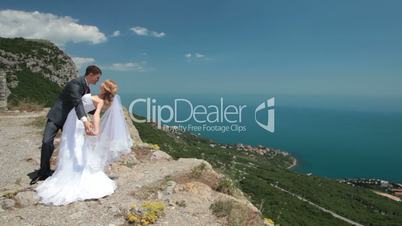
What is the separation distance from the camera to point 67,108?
7922mm

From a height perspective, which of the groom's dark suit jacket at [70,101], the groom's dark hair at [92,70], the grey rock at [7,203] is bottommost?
→ the grey rock at [7,203]

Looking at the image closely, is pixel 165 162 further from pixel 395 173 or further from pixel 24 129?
pixel 395 173

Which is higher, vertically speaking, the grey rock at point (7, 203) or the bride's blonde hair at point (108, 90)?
the bride's blonde hair at point (108, 90)

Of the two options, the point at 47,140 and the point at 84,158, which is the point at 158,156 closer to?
the point at 84,158

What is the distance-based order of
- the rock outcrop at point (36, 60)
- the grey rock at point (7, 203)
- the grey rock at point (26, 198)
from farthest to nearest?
the rock outcrop at point (36, 60) → the grey rock at point (26, 198) → the grey rock at point (7, 203)

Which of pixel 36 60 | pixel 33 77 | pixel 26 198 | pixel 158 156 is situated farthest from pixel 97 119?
pixel 36 60

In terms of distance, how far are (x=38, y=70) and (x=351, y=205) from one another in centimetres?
9460

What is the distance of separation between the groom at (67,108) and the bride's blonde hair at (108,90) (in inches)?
9.4

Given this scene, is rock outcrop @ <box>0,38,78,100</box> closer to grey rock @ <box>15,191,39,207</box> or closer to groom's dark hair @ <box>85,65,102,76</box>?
grey rock @ <box>15,191,39,207</box>

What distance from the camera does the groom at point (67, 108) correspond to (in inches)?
284

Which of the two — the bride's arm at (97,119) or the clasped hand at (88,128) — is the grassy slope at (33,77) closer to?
the bride's arm at (97,119)

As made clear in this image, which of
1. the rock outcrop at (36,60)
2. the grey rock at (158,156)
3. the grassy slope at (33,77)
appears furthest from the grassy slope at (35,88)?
the grey rock at (158,156)

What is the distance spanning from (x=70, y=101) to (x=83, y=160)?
1342 millimetres

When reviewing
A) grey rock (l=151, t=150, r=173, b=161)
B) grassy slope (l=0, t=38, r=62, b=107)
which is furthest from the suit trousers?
grassy slope (l=0, t=38, r=62, b=107)
